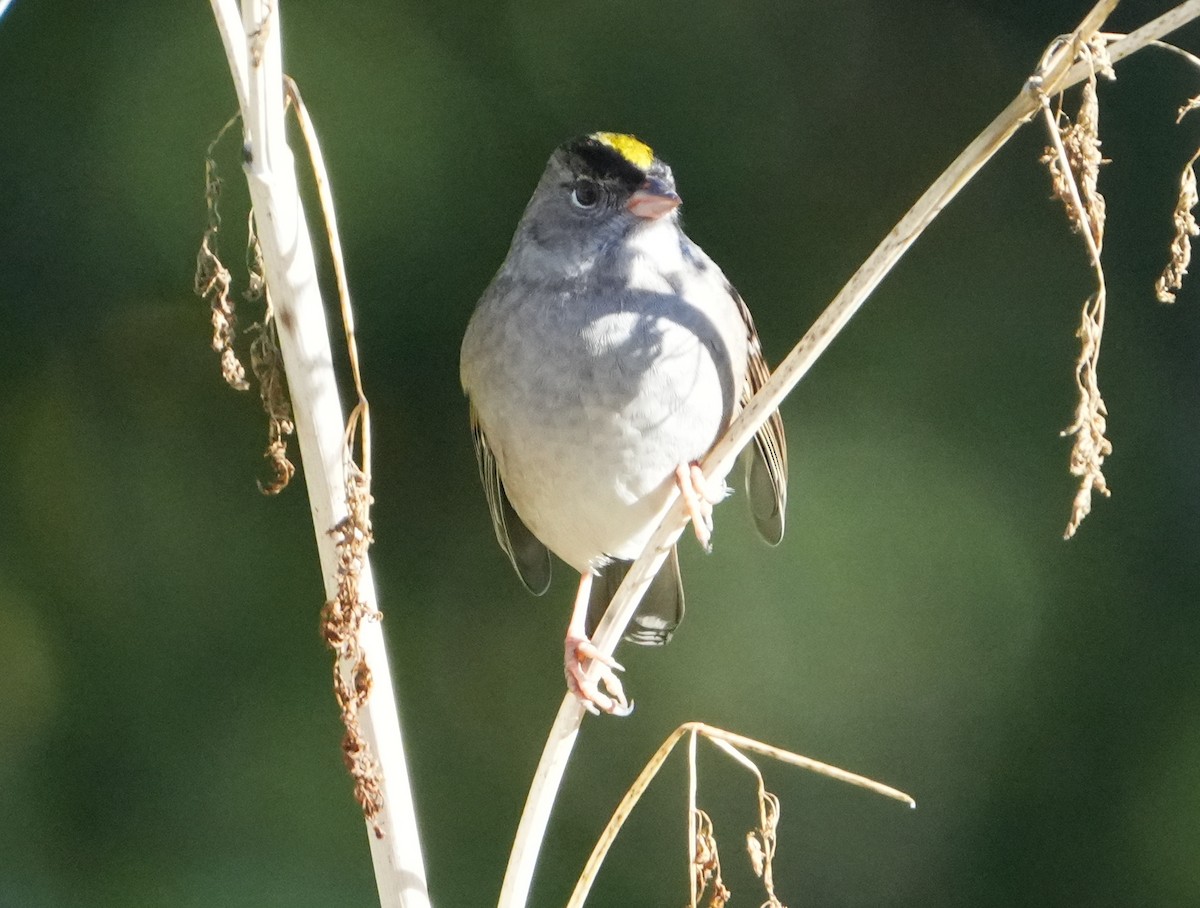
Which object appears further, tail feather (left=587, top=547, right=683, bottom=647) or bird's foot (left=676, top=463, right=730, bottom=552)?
tail feather (left=587, top=547, right=683, bottom=647)

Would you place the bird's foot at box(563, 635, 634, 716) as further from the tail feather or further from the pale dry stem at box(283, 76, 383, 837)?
the pale dry stem at box(283, 76, 383, 837)

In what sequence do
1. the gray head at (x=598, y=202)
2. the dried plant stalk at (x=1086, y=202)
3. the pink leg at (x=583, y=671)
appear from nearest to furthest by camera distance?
the dried plant stalk at (x=1086, y=202) < the pink leg at (x=583, y=671) < the gray head at (x=598, y=202)

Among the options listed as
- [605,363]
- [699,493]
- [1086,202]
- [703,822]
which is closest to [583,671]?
[699,493]

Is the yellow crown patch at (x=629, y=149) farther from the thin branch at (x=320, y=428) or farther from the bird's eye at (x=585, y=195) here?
the thin branch at (x=320, y=428)

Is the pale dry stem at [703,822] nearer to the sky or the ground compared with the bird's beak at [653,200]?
nearer to the ground

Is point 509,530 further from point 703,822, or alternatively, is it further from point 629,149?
point 703,822

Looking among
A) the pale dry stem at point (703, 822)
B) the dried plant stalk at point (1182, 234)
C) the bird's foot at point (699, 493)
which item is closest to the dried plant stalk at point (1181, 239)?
the dried plant stalk at point (1182, 234)

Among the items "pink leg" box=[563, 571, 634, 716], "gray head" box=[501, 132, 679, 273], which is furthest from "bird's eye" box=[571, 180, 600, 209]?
"pink leg" box=[563, 571, 634, 716]

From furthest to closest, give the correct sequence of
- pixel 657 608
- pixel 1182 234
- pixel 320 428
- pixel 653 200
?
pixel 657 608
pixel 653 200
pixel 320 428
pixel 1182 234
